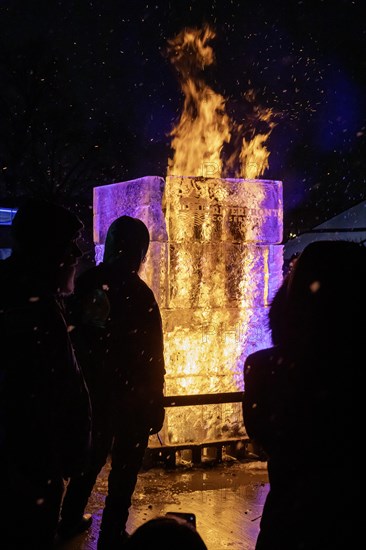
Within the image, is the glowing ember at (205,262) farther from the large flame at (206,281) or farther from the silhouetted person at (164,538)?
the silhouetted person at (164,538)

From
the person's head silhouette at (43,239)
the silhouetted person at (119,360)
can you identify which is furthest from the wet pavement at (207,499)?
the person's head silhouette at (43,239)

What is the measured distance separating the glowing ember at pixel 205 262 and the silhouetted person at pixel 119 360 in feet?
5.26

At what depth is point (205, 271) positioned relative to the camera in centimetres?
570

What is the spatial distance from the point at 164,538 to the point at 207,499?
2928mm

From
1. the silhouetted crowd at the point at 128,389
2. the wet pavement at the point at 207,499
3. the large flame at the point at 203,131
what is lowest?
the wet pavement at the point at 207,499

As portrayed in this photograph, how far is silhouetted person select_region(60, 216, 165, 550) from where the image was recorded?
3672mm

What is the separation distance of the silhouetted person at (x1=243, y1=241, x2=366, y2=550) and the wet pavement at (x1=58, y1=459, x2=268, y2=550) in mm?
2343

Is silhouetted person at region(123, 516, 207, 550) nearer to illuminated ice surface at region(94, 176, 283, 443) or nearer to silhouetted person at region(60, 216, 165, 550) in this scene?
silhouetted person at region(60, 216, 165, 550)

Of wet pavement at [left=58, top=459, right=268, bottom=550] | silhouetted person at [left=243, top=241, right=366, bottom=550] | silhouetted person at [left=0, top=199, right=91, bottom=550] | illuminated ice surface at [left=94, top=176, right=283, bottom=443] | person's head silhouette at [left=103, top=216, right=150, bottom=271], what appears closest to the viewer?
silhouetted person at [left=243, top=241, right=366, bottom=550]

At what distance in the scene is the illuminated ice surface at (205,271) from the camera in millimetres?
5531

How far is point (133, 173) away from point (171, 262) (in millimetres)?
14962

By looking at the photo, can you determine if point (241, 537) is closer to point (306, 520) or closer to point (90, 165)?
point (306, 520)

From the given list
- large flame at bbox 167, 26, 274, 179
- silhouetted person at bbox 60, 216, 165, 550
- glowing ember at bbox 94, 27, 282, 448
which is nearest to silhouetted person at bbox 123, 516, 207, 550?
silhouetted person at bbox 60, 216, 165, 550

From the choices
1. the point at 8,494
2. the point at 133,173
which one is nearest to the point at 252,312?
the point at 8,494
